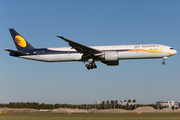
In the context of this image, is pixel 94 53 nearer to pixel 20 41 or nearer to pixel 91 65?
pixel 91 65

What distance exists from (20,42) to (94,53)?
16109 mm

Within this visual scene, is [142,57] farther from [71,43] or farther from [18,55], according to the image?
[18,55]

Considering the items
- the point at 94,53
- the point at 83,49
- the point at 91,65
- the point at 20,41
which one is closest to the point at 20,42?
the point at 20,41

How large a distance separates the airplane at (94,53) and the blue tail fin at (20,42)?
0.26 meters

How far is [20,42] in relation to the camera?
4544 cm

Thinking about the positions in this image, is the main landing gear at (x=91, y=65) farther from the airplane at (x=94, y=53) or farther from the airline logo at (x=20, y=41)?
the airline logo at (x=20, y=41)

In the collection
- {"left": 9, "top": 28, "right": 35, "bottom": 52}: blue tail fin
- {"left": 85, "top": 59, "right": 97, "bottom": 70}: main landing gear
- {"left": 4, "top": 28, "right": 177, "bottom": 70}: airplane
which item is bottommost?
{"left": 85, "top": 59, "right": 97, "bottom": 70}: main landing gear

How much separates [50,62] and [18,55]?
6.05 metres

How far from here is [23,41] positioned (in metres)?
45.5

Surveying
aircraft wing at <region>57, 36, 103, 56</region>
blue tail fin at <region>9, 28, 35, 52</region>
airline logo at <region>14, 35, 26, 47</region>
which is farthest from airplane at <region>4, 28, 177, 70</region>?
airline logo at <region>14, 35, 26, 47</region>

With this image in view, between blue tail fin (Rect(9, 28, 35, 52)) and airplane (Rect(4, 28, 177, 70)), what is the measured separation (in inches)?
10.3

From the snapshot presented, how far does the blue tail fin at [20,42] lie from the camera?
44.5 metres

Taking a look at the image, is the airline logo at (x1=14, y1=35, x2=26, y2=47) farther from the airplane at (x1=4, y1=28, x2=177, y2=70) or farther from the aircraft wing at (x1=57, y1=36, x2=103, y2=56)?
the aircraft wing at (x1=57, y1=36, x2=103, y2=56)

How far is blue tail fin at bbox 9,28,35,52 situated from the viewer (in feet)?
146
